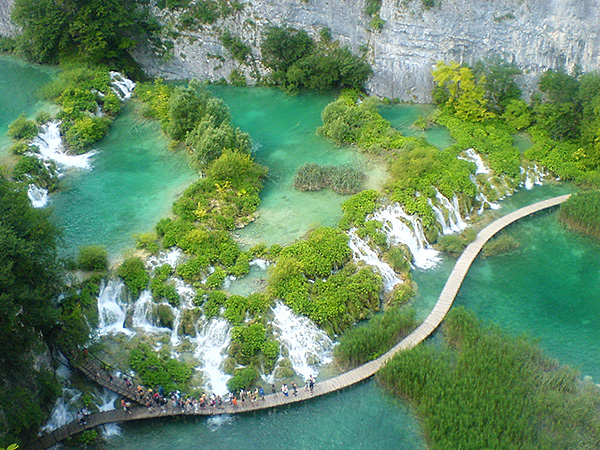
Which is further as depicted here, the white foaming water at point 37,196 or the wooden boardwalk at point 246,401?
the white foaming water at point 37,196

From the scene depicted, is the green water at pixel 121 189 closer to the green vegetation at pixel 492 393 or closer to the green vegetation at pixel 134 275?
the green vegetation at pixel 134 275

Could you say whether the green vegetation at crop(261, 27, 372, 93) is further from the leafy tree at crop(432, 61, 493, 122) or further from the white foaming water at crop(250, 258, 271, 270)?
the white foaming water at crop(250, 258, 271, 270)

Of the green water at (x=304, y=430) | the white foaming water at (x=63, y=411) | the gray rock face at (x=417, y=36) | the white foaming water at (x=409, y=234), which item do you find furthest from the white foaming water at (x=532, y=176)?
the white foaming water at (x=63, y=411)

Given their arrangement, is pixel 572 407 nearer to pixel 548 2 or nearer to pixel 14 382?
pixel 14 382

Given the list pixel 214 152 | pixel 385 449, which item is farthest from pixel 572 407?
pixel 214 152

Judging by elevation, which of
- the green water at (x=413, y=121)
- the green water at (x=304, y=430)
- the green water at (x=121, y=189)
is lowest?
the green water at (x=304, y=430)

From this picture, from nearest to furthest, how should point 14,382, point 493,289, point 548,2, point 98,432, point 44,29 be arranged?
point 14,382 < point 98,432 < point 493,289 < point 548,2 < point 44,29
